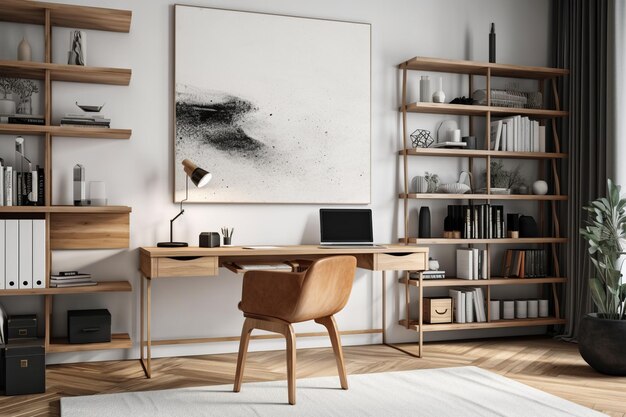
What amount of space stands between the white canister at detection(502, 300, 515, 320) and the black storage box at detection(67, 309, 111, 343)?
2.77 metres

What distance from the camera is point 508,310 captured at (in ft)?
16.3

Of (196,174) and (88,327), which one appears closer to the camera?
(88,327)

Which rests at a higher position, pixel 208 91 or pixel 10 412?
pixel 208 91

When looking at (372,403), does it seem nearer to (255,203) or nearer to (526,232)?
(255,203)

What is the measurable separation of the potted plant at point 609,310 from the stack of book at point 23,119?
329 centimetres

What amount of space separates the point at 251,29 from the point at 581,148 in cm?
249

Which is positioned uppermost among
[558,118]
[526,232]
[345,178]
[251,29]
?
[251,29]

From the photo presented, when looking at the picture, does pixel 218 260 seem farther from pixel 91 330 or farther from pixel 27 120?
pixel 27 120

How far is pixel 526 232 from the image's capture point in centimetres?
500

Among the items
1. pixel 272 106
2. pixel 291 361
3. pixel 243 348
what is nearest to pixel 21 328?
pixel 243 348

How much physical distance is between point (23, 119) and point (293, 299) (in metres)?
1.94

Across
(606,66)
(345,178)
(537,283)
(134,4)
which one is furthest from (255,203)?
(606,66)

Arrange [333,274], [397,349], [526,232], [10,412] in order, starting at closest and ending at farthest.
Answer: [10,412], [333,274], [397,349], [526,232]

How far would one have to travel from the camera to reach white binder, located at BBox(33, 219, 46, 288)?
3.84 metres
